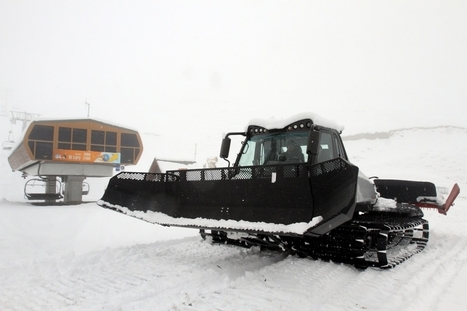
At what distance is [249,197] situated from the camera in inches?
190

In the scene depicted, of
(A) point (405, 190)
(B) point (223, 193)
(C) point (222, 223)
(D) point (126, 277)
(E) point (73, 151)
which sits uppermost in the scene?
(B) point (223, 193)

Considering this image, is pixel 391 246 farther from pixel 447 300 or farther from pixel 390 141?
pixel 390 141

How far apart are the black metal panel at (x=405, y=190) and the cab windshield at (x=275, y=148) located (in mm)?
4388

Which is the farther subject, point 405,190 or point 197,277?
point 405,190

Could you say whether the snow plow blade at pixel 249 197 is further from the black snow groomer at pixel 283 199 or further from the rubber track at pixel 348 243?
the rubber track at pixel 348 243

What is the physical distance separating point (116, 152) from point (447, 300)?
19.0 m

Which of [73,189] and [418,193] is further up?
[418,193]

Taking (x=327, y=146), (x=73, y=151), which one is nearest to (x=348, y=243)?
(x=327, y=146)

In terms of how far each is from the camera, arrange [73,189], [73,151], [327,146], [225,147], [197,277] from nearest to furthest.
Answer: [197,277] → [327,146] → [225,147] → [73,151] → [73,189]

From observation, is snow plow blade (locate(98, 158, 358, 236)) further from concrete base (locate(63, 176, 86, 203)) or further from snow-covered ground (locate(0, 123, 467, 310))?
concrete base (locate(63, 176, 86, 203))

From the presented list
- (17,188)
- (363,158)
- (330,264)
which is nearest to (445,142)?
(363,158)

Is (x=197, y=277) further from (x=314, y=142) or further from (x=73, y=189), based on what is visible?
(x=73, y=189)

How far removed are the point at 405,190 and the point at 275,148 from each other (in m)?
4.98

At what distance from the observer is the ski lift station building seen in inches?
699
